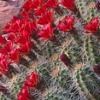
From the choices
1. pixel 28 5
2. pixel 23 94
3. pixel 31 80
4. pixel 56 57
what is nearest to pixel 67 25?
pixel 56 57

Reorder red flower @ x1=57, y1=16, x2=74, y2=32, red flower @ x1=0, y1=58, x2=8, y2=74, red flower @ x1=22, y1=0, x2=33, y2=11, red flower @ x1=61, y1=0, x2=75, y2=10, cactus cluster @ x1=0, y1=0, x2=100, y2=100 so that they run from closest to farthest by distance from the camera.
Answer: cactus cluster @ x1=0, y1=0, x2=100, y2=100, red flower @ x1=57, y1=16, x2=74, y2=32, red flower @ x1=61, y1=0, x2=75, y2=10, red flower @ x1=0, y1=58, x2=8, y2=74, red flower @ x1=22, y1=0, x2=33, y2=11

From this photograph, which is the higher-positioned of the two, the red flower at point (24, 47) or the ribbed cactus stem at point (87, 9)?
the ribbed cactus stem at point (87, 9)

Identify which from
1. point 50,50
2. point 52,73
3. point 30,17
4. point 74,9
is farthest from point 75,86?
point 30,17

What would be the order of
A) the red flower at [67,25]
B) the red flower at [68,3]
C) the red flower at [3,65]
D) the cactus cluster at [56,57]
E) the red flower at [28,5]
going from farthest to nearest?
1. the red flower at [28,5]
2. the red flower at [3,65]
3. the red flower at [68,3]
4. the red flower at [67,25]
5. the cactus cluster at [56,57]

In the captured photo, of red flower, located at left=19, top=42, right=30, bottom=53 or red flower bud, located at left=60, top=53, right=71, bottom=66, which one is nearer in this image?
red flower bud, located at left=60, top=53, right=71, bottom=66

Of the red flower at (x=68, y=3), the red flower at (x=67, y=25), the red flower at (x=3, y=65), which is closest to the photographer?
the red flower at (x=67, y=25)

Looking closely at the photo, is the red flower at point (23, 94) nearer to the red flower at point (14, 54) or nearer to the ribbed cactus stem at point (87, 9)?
the red flower at point (14, 54)

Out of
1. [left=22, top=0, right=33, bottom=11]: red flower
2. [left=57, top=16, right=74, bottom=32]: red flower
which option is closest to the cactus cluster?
[left=57, top=16, right=74, bottom=32]: red flower

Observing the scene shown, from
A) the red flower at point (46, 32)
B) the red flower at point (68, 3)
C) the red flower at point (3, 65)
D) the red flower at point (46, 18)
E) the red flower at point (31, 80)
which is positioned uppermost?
the red flower at point (68, 3)

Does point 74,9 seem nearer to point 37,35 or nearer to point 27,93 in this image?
point 37,35

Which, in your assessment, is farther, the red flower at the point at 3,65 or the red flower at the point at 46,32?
the red flower at the point at 3,65

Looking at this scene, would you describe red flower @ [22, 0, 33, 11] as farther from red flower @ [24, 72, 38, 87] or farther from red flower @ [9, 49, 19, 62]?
red flower @ [24, 72, 38, 87]

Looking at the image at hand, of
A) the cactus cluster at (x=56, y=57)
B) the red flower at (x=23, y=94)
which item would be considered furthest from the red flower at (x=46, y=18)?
the red flower at (x=23, y=94)
